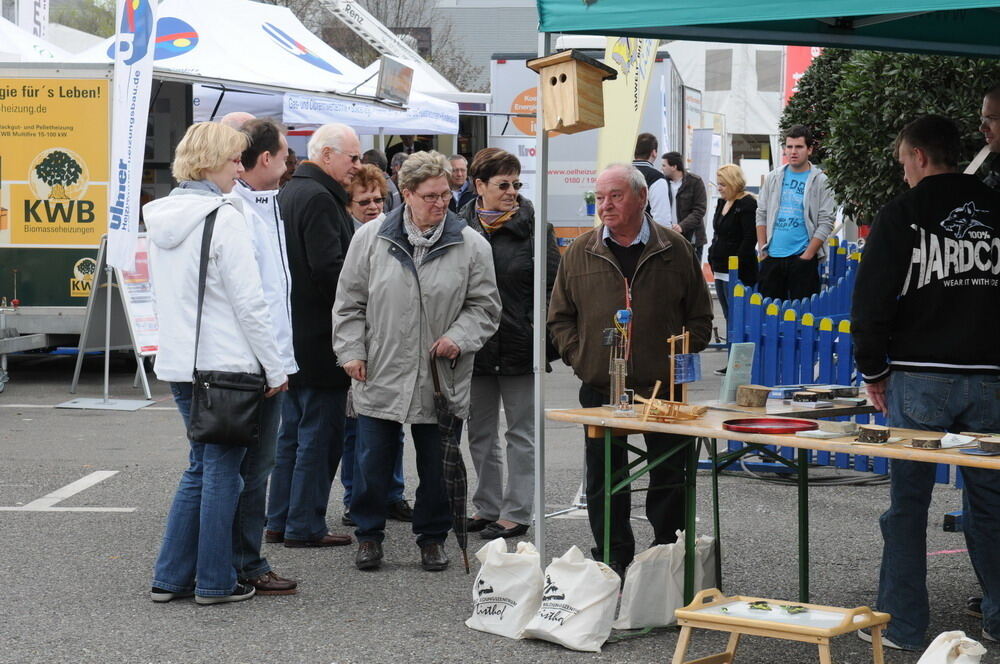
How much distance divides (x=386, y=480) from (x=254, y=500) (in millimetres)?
621

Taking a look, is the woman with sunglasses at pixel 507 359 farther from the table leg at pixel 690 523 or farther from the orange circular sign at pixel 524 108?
the orange circular sign at pixel 524 108

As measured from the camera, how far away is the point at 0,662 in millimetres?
4906

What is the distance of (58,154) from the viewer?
12.0 metres

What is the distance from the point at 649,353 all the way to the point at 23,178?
8044 mm

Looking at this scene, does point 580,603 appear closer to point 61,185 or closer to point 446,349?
point 446,349

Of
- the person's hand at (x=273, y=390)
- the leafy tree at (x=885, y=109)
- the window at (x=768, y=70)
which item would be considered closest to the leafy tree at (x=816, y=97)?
the leafy tree at (x=885, y=109)

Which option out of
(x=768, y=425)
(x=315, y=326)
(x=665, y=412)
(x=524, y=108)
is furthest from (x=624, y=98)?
(x=524, y=108)

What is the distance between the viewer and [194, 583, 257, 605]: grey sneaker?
5.59 meters

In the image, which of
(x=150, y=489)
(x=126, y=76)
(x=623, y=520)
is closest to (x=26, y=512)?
(x=150, y=489)

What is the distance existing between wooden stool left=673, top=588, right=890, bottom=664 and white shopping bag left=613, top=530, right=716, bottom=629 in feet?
1.71

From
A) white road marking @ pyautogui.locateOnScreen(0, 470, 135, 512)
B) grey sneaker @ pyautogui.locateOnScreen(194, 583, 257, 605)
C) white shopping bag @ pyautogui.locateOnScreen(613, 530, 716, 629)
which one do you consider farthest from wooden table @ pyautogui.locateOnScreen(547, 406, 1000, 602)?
white road marking @ pyautogui.locateOnScreen(0, 470, 135, 512)

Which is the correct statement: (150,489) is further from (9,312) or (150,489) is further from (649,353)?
(9,312)

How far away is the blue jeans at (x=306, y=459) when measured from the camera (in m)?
→ 6.54

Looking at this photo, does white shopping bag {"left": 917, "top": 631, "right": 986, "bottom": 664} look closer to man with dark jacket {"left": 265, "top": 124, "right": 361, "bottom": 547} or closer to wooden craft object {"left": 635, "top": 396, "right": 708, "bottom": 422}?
wooden craft object {"left": 635, "top": 396, "right": 708, "bottom": 422}
